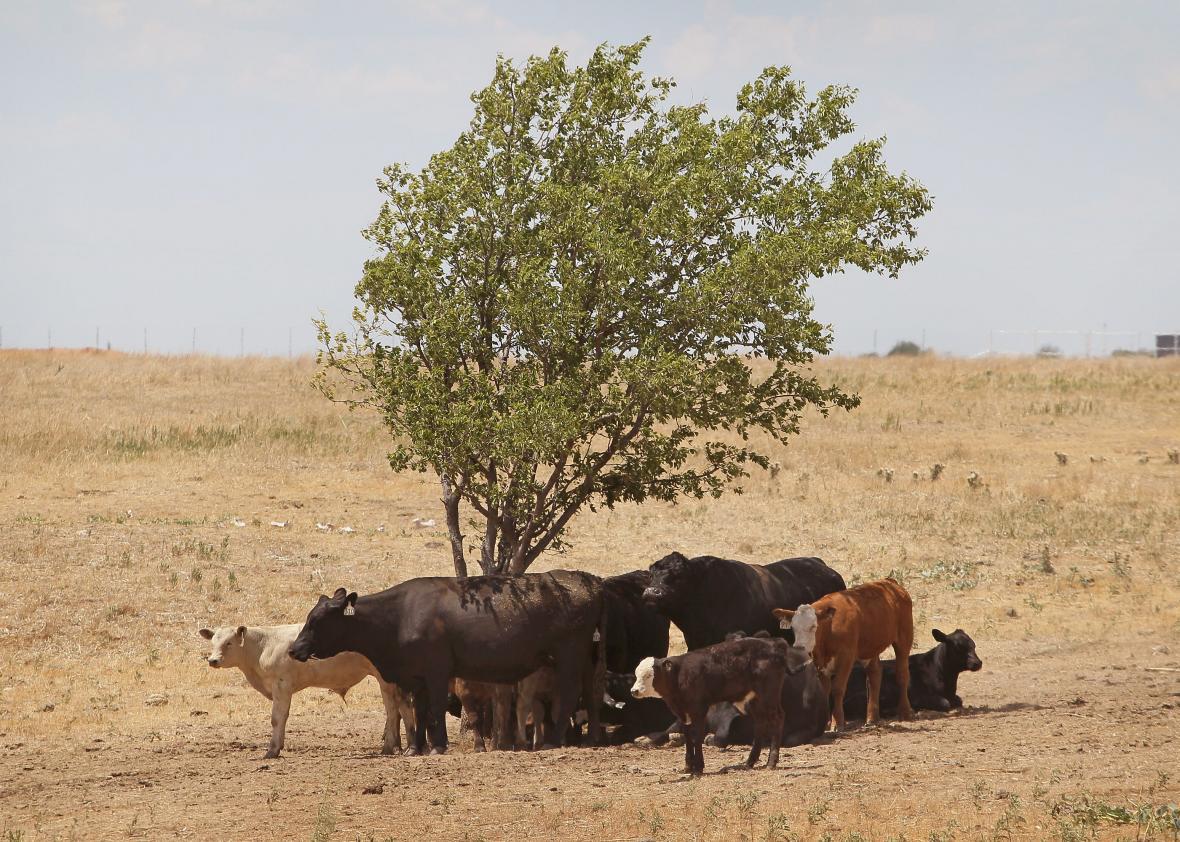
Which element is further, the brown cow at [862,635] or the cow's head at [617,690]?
the cow's head at [617,690]

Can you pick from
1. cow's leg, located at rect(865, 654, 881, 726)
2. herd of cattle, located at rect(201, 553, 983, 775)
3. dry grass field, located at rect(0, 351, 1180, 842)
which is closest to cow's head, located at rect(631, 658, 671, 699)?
dry grass field, located at rect(0, 351, 1180, 842)

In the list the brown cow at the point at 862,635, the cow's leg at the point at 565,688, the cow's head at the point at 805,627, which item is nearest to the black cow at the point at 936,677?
the brown cow at the point at 862,635

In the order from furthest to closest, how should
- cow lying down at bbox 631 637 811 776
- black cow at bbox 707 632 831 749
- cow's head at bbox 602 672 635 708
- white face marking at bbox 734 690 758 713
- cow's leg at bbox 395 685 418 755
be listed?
cow's head at bbox 602 672 635 708, cow's leg at bbox 395 685 418 755, black cow at bbox 707 632 831 749, white face marking at bbox 734 690 758 713, cow lying down at bbox 631 637 811 776

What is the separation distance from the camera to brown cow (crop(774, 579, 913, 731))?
1616cm

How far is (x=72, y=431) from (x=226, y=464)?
21.0ft

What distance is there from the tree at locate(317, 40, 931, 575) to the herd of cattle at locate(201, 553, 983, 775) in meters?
1.67

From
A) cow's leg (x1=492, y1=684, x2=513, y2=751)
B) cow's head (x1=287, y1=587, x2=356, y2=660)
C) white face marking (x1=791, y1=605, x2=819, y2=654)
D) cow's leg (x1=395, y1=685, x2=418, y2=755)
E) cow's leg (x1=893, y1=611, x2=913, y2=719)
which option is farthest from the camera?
cow's leg (x1=893, y1=611, x2=913, y2=719)

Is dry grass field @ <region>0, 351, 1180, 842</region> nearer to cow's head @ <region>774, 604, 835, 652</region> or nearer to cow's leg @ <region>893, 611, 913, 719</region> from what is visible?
cow's leg @ <region>893, 611, 913, 719</region>

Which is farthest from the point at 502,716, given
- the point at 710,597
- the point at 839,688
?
the point at 839,688

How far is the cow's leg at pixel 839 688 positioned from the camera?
53.7 ft

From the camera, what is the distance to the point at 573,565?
28.2 metres

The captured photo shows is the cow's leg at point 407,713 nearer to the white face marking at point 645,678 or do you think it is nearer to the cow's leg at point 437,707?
the cow's leg at point 437,707

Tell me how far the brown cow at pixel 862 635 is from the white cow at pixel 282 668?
183 inches

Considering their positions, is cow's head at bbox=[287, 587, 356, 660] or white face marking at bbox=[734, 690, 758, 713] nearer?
white face marking at bbox=[734, 690, 758, 713]
